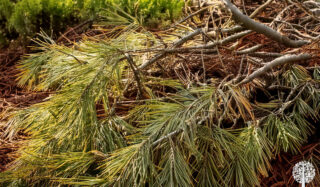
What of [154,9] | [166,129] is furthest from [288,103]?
[154,9]

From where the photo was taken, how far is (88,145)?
4.96 feet

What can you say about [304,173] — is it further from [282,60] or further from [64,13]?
[64,13]

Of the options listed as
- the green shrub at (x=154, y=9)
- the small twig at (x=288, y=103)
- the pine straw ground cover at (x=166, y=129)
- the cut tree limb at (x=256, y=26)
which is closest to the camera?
the pine straw ground cover at (x=166, y=129)

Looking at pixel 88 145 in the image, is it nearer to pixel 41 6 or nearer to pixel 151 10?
pixel 151 10

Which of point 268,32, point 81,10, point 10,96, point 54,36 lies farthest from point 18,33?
point 268,32

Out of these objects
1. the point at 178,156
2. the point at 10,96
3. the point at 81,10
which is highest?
the point at 81,10

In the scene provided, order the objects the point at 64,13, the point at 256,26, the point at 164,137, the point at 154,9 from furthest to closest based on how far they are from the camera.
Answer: the point at 64,13
the point at 154,9
the point at 256,26
the point at 164,137

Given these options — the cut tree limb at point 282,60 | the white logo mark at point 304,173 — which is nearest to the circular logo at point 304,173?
the white logo mark at point 304,173

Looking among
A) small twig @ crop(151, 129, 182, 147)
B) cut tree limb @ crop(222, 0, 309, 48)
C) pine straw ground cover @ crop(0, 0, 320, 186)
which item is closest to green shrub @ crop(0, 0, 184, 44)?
pine straw ground cover @ crop(0, 0, 320, 186)

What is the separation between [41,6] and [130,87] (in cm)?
117

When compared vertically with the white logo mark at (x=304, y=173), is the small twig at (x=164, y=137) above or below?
above

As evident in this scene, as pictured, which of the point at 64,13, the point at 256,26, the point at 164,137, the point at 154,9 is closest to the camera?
the point at 164,137

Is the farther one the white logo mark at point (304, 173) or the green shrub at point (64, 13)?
the green shrub at point (64, 13)

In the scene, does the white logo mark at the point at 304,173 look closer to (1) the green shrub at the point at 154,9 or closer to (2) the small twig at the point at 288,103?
(2) the small twig at the point at 288,103
